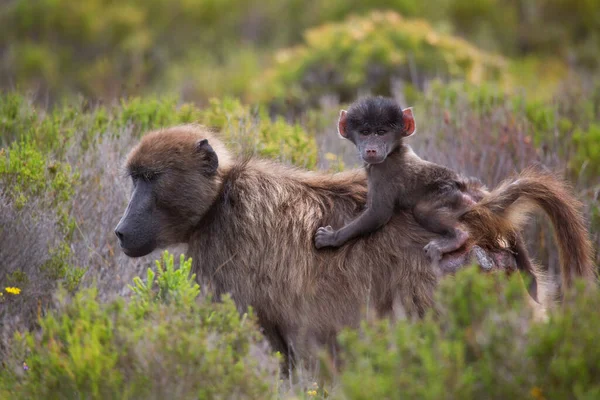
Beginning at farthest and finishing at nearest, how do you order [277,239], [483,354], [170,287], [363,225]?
[277,239], [363,225], [170,287], [483,354]

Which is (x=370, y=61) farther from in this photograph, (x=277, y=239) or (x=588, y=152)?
(x=277, y=239)

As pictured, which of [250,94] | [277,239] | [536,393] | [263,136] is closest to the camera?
[536,393]

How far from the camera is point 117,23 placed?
658 inches

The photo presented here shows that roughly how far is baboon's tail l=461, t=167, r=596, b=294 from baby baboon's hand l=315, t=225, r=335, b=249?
571mm

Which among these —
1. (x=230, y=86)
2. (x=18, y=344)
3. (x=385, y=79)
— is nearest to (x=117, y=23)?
(x=230, y=86)

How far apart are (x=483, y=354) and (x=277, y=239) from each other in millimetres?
1330

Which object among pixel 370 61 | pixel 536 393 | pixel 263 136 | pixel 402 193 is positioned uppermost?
pixel 402 193

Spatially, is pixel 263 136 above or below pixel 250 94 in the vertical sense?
above

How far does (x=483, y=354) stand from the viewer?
105 inches

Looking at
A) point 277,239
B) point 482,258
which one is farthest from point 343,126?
point 482,258

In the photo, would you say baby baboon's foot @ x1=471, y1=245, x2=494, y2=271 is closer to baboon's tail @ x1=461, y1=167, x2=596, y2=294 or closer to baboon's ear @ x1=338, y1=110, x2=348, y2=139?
baboon's tail @ x1=461, y1=167, x2=596, y2=294

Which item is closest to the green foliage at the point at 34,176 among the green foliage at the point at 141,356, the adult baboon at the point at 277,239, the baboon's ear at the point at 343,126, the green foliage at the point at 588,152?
the adult baboon at the point at 277,239

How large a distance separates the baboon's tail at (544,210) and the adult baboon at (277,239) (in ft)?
0.04

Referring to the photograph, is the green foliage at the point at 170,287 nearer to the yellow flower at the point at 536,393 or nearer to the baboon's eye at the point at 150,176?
the baboon's eye at the point at 150,176
